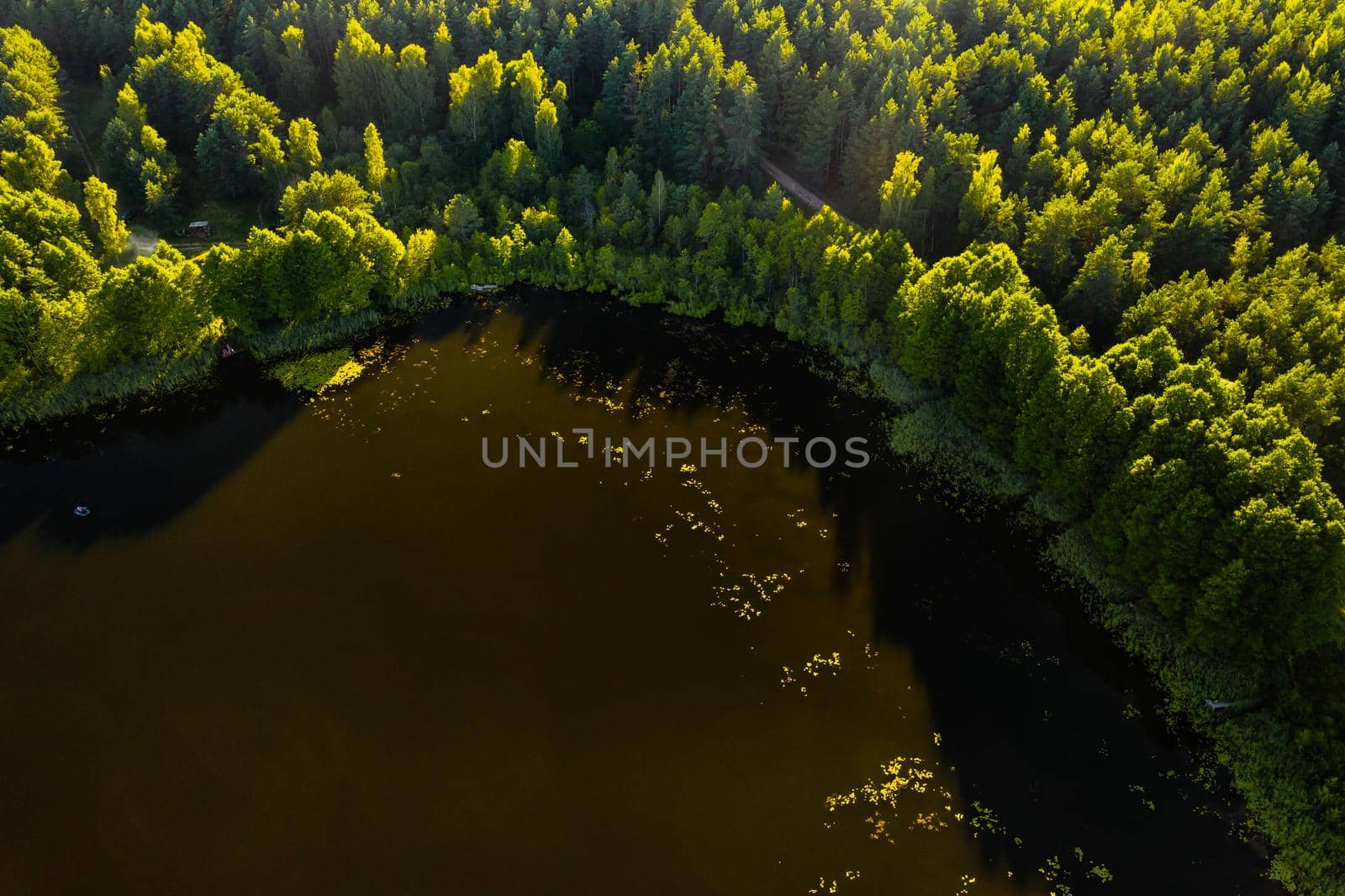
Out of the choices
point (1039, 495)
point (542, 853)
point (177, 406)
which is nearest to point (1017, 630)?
point (1039, 495)

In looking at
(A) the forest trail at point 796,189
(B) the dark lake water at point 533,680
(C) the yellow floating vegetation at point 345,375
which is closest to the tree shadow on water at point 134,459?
(B) the dark lake water at point 533,680

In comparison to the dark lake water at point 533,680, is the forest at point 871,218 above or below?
above

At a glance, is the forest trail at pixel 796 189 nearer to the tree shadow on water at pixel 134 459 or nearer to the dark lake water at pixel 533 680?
the dark lake water at pixel 533 680

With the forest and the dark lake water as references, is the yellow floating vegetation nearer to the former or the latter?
the dark lake water

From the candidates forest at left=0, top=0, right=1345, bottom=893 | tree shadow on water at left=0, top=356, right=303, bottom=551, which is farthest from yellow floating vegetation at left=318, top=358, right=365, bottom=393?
forest at left=0, top=0, right=1345, bottom=893

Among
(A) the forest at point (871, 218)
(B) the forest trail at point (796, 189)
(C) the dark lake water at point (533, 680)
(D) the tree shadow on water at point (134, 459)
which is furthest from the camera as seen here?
(B) the forest trail at point (796, 189)

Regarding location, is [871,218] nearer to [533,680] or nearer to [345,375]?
[345,375]
